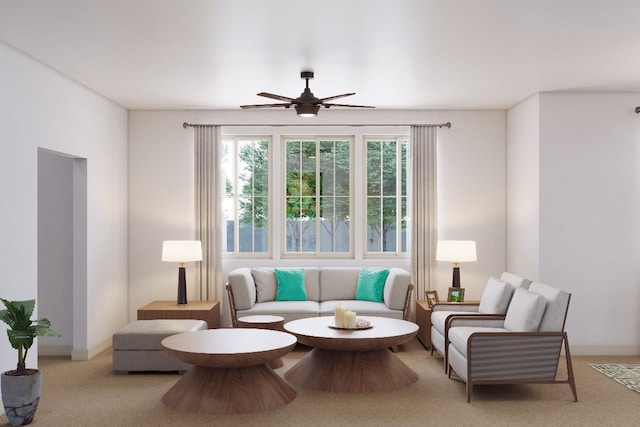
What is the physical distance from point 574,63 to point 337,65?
2173mm

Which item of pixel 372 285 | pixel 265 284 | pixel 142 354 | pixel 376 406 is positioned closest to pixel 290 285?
pixel 265 284

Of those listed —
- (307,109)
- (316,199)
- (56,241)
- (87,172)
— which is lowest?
(56,241)

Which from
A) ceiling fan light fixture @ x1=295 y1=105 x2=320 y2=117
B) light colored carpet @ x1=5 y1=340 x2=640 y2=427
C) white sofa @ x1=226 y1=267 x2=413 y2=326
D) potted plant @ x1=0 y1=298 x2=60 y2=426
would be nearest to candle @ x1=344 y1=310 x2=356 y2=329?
light colored carpet @ x1=5 y1=340 x2=640 y2=427

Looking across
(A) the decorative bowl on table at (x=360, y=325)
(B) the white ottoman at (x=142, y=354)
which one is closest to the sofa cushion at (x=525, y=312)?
(A) the decorative bowl on table at (x=360, y=325)

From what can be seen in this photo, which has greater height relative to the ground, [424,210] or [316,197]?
[316,197]

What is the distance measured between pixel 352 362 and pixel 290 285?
2.34 metres

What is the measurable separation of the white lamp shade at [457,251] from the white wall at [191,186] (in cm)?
73

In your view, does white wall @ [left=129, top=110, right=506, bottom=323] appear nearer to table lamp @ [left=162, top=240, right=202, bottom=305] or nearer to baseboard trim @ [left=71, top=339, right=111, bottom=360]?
table lamp @ [left=162, top=240, right=202, bottom=305]

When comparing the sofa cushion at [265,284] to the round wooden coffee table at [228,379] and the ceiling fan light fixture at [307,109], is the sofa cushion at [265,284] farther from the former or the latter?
the ceiling fan light fixture at [307,109]

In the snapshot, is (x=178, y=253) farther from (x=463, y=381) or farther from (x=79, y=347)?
(x=463, y=381)

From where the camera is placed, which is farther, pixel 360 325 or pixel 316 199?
pixel 316 199

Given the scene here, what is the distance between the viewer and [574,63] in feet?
19.5

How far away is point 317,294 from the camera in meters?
8.08

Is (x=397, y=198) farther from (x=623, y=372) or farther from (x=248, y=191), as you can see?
(x=623, y=372)
